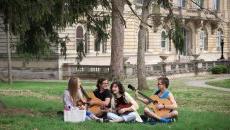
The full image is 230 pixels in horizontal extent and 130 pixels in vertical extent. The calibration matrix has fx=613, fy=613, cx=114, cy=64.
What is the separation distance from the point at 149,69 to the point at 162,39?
14179 millimetres

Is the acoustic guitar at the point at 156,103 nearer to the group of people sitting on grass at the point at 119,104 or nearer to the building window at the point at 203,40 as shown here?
the group of people sitting on grass at the point at 119,104

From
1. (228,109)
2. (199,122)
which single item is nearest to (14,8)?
(199,122)

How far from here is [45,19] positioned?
50.5ft

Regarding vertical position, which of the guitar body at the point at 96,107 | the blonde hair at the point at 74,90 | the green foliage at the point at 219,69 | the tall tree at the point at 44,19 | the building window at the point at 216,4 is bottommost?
the green foliage at the point at 219,69

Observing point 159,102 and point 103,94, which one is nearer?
point 159,102

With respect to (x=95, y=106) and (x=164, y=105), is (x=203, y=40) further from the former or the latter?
(x=164, y=105)

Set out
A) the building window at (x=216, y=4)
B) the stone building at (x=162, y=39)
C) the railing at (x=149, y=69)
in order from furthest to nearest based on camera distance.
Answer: the building window at (x=216, y=4) < the stone building at (x=162, y=39) < the railing at (x=149, y=69)

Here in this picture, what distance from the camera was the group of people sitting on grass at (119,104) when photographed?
1327cm

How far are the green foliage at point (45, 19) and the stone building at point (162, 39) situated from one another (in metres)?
21.0

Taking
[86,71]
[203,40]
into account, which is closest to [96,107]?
[86,71]

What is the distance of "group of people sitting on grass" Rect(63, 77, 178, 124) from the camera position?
43.5 ft

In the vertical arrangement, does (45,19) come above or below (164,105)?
above

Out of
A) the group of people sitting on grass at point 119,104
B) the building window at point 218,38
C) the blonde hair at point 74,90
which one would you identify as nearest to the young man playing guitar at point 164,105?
the group of people sitting on grass at point 119,104

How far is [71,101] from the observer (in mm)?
13602
